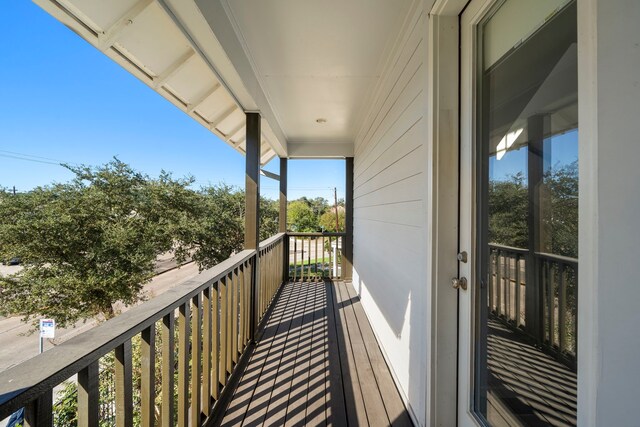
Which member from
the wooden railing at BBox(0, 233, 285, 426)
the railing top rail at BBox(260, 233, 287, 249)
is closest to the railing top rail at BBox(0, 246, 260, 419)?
the wooden railing at BBox(0, 233, 285, 426)

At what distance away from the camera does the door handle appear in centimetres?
126

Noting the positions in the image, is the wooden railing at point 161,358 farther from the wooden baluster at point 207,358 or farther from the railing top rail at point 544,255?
the railing top rail at point 544,255

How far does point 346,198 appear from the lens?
189 inches

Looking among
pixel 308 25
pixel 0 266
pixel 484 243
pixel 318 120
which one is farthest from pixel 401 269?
pixel 0 266

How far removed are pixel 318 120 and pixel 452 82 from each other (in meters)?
2.48

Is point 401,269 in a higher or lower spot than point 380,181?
lower

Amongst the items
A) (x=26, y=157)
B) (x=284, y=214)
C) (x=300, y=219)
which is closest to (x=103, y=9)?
(x=284, y=214)

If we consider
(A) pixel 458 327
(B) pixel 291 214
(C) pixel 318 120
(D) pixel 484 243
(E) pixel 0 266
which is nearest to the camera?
(D) pixel 484 243

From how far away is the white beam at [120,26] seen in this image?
1448 millimetres

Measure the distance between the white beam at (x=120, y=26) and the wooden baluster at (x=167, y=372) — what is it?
160 cm

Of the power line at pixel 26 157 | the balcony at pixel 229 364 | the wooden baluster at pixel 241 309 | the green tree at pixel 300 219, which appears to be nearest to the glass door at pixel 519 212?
the balcony at pixel 229 364

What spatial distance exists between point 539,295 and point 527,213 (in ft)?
0.90

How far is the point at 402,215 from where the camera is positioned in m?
1.92

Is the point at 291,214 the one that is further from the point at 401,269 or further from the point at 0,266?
the point at 401,269
